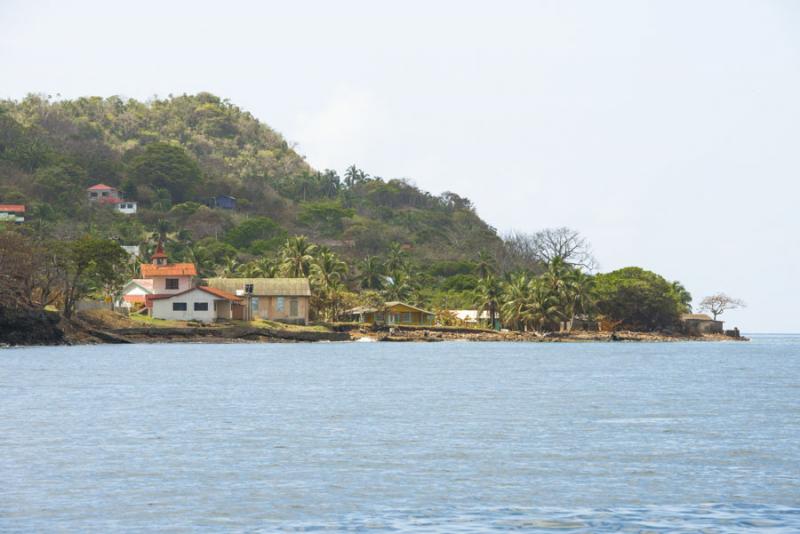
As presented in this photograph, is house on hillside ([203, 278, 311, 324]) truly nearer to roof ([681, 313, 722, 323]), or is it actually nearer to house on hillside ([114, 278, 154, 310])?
house on hillside ([114, 278, 154, 310])

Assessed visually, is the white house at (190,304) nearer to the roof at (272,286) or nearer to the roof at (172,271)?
the roof at (172,271)

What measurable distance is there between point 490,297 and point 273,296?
120 ft

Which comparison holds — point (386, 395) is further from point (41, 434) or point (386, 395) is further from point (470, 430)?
point (41, 434)

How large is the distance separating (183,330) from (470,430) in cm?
8022

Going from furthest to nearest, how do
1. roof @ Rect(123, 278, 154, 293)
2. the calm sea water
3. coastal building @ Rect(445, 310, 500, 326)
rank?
coastal building @ Rect(445, 310, 500, 326) < roof @ Rect(123, 278, 154, 293) < the calm sea water

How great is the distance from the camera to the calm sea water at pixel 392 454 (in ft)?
78.6

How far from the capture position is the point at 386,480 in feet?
93.1

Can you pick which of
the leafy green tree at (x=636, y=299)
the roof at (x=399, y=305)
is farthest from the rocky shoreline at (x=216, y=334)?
the leafy green tree at (x=636, y=299)

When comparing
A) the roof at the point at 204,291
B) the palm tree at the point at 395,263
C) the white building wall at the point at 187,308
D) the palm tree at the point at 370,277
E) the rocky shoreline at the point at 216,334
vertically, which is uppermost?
the palm tree at the point at 395,263

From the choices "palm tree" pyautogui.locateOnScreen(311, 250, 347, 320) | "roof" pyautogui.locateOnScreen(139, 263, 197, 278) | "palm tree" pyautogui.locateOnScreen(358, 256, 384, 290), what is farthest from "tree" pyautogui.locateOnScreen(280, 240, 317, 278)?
"roof" pyautogui.locateOnScreen(139, 263, 197, 278)

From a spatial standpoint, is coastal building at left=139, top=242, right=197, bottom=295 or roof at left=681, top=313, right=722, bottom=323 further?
roof at left=681, top=313, right=722, bottom=323

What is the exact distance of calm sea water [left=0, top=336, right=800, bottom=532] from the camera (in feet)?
78.6

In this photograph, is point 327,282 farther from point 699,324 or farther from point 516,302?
point 699,324

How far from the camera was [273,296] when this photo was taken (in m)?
127
